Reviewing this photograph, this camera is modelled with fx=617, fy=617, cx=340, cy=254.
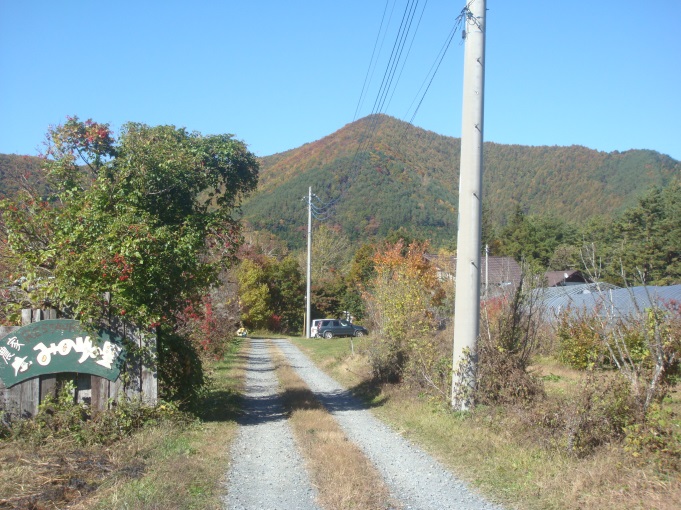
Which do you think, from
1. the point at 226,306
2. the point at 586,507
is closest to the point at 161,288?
the point at 586,507

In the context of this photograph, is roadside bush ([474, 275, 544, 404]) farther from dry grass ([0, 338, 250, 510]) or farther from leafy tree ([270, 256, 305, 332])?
leafy tree ([270, 256, 305, 332])

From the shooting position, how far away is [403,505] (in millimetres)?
6070

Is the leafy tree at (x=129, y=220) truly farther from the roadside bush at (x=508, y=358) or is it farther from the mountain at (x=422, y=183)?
the mountain at (x=422, y=183)

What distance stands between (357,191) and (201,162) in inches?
3259

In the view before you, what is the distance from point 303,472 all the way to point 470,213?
529 centimetres

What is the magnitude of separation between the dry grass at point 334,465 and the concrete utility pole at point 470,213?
7.81 feet

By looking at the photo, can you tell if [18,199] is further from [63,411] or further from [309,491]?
[309,491]

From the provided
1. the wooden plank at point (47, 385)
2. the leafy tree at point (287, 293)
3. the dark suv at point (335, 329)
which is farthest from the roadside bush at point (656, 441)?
the leafy tree at point (287, 293)

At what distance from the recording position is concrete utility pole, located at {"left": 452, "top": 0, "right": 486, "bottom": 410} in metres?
10.4

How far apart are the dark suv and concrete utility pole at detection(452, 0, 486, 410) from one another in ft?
116

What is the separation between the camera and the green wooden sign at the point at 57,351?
857 centimetres

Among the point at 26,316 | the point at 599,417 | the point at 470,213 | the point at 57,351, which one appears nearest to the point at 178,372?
the point at 57,351

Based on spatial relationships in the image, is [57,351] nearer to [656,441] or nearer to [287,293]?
[656,441]

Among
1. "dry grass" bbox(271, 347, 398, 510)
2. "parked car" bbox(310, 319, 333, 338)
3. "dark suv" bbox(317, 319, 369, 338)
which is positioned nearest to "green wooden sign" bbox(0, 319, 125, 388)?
"dry grass" bbox(271, 347, 398, 510)
